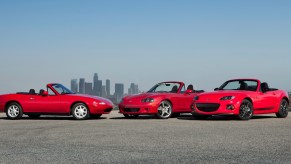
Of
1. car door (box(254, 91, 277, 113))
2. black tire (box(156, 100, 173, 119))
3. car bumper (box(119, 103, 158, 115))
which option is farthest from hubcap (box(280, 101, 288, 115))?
car bumper (box(119, 103, 158, 115))

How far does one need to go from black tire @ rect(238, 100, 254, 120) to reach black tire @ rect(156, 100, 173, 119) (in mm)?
2484

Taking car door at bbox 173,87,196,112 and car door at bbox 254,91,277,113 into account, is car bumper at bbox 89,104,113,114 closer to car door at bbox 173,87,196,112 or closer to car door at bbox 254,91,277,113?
car door at bbox 173,87,196,112

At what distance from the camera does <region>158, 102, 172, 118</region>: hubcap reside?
50.9 ft

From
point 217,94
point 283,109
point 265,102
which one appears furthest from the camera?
point 283,109

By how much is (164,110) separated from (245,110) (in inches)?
107

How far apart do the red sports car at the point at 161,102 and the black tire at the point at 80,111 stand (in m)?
1.15

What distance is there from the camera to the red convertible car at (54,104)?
1552 centimetres

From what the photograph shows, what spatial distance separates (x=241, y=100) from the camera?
46.6 feet

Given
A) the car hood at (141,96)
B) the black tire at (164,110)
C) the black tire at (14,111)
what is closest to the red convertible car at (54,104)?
the black tire at (14,111)

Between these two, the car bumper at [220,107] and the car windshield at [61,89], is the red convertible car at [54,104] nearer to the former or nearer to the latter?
the car windshield at [61,89]

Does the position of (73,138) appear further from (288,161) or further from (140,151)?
(288,161)

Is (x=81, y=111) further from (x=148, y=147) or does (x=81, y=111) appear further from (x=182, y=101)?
(x=148, y=147)

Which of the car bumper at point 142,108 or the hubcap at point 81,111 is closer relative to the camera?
the car bumper at point 142,108

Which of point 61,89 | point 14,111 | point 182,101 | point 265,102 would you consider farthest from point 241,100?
point 14,111
